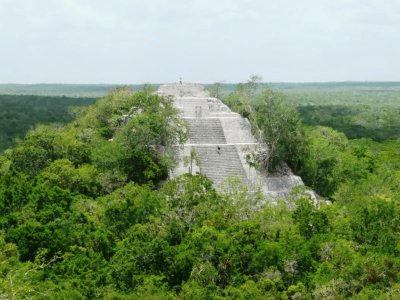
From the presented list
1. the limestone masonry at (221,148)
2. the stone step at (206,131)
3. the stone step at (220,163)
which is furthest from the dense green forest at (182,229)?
the stone step at (206,131)

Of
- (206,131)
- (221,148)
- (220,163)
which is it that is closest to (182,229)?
A: (220,163)

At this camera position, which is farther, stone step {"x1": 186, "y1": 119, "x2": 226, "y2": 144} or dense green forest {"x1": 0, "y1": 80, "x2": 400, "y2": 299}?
stone step {"x1": 186, "y1": 119, "x2": 226, "y2": 144}

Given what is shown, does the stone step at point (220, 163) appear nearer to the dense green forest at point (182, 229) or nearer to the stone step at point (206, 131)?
the stone step at point (206, 131)

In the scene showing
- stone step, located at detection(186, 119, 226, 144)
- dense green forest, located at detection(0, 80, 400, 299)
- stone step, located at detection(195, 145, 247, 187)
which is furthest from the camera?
stone step, located at detection(186, 119, 226, 144)

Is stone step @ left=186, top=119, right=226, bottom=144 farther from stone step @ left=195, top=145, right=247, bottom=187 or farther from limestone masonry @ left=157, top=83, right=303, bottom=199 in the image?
stone step @ left=195, top=145, right=247, bottom=187

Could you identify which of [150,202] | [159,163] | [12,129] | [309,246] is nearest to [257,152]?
[159,163]

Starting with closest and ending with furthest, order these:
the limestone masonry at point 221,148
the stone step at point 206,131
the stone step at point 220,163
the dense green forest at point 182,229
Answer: the dense green forest at point 182,229 → the limestone masonry at point 221,148 → the stone step at point 220,163 → the stone step at point 206,131

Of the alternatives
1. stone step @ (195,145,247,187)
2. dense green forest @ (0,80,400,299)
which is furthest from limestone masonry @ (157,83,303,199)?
dense green forest @ (0,80,400,299)
